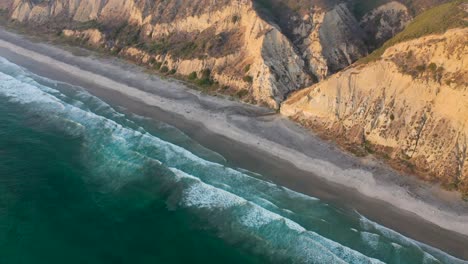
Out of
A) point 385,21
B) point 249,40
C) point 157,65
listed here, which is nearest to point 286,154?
point 249,40

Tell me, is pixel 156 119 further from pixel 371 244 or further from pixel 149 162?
pixel 371 244

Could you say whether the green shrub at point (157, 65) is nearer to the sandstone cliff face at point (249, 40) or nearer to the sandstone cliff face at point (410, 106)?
the sandstone cliff face at point (249, 40)

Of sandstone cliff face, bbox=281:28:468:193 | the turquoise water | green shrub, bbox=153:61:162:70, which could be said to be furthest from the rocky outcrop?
the turquoise water

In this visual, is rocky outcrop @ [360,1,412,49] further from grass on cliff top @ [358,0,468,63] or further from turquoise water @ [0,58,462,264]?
turquoise water @ [0,58,462,264]

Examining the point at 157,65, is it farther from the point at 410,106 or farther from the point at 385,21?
the point at 410,106

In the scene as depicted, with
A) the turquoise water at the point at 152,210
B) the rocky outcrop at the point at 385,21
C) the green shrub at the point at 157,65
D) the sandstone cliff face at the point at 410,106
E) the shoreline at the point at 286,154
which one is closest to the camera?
the turquoise water at the point at 152,210

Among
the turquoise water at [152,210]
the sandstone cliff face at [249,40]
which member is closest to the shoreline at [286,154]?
the turquoise water at [152,210]
